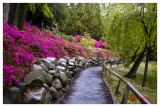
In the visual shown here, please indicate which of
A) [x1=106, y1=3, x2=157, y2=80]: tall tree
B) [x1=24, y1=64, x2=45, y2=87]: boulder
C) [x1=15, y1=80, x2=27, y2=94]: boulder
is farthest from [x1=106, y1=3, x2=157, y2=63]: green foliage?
[x1=15, y1=80, x2=27, y2=94]: boulder

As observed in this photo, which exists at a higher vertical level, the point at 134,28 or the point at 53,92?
the point at 134,28

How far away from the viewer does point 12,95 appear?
Answer: 288cm

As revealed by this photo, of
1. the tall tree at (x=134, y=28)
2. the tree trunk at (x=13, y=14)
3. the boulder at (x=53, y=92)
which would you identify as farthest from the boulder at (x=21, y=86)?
the tall tree at (x=134, y=28)

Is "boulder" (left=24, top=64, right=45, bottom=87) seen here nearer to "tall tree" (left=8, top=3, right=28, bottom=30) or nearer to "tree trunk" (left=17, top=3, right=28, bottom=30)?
"tall tree" (left=8, top=3, right=28, bottom=30)

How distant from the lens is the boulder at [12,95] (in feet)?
8.95

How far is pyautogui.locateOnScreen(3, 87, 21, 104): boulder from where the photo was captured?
273 centimetres

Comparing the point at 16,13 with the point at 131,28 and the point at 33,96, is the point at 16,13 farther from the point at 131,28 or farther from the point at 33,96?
the point at 131,28

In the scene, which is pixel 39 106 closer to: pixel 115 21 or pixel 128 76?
pixel 115 21

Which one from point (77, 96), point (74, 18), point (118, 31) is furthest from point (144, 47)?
point (74, 18)

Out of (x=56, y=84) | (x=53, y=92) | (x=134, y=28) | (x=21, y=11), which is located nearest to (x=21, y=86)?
(x=53, y=92)

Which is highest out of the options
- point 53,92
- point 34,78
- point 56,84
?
point 34,78

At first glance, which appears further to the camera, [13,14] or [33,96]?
[13,14]

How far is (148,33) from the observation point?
604 cm

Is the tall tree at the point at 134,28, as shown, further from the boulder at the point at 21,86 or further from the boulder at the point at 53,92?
the boulder at the point at 21,86
